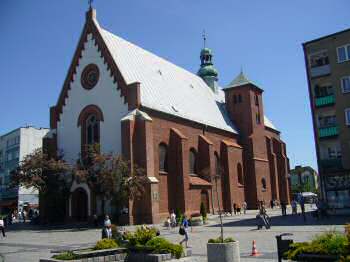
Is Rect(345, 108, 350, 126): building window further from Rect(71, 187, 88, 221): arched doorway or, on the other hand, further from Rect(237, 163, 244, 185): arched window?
Rect(71, 187, 88, 221): arched doorway

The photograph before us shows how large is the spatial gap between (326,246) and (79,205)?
34.4 metres

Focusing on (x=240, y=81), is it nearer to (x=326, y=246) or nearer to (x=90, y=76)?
(x=90, y=76)

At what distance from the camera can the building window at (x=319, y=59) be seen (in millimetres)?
35906

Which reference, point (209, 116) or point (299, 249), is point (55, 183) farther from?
point (299, 249)

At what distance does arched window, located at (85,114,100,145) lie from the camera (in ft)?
134

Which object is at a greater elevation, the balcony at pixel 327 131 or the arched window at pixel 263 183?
the balcony at pixel 327 131

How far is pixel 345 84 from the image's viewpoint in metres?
34.0

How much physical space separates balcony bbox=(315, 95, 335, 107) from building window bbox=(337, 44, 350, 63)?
3207mm

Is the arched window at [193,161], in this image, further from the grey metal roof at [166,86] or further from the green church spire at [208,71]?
the green church spire at [208,71]

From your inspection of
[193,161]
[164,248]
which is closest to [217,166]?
[193,161]

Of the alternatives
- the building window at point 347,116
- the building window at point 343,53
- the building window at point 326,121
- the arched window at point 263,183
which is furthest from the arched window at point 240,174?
the building window at point 343,53

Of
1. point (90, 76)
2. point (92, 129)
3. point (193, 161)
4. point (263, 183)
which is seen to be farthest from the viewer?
point (263, 183)

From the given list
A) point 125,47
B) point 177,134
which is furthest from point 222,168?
point 125,47

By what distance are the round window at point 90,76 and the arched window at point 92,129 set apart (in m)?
3.30
